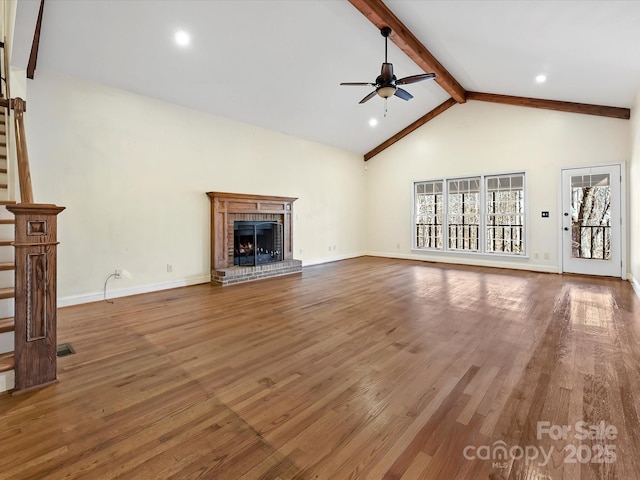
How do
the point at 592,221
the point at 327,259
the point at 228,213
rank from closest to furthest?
1. the point at 228,213
2. the point at 592,221
3. the point at 327,259

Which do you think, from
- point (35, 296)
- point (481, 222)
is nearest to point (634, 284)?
point (481, 222)

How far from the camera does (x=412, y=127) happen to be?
8211mm

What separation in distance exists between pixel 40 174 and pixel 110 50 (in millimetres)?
1830

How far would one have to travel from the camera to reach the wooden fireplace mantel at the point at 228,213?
556 centimetres

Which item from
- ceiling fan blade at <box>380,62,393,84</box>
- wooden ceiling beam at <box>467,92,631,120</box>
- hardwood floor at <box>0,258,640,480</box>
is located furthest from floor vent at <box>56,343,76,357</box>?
wooden ceiling beam at <box>467,92,631,120</box>

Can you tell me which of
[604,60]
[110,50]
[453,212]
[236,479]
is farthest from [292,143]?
[236,479]

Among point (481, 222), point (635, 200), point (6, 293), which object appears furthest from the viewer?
point (481, 222)

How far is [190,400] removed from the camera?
1927 millimetres

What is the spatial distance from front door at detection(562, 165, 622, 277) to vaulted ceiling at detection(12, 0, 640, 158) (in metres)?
1.30

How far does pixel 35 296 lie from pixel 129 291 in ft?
9.02

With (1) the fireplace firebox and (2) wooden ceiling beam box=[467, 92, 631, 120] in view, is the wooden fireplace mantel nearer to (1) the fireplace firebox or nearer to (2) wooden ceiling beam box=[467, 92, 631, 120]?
(1) the fireplace firebox

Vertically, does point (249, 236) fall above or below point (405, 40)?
below

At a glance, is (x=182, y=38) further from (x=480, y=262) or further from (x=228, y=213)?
(x=480, y=262)

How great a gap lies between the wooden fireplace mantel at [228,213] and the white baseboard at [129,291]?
17.3 inches
